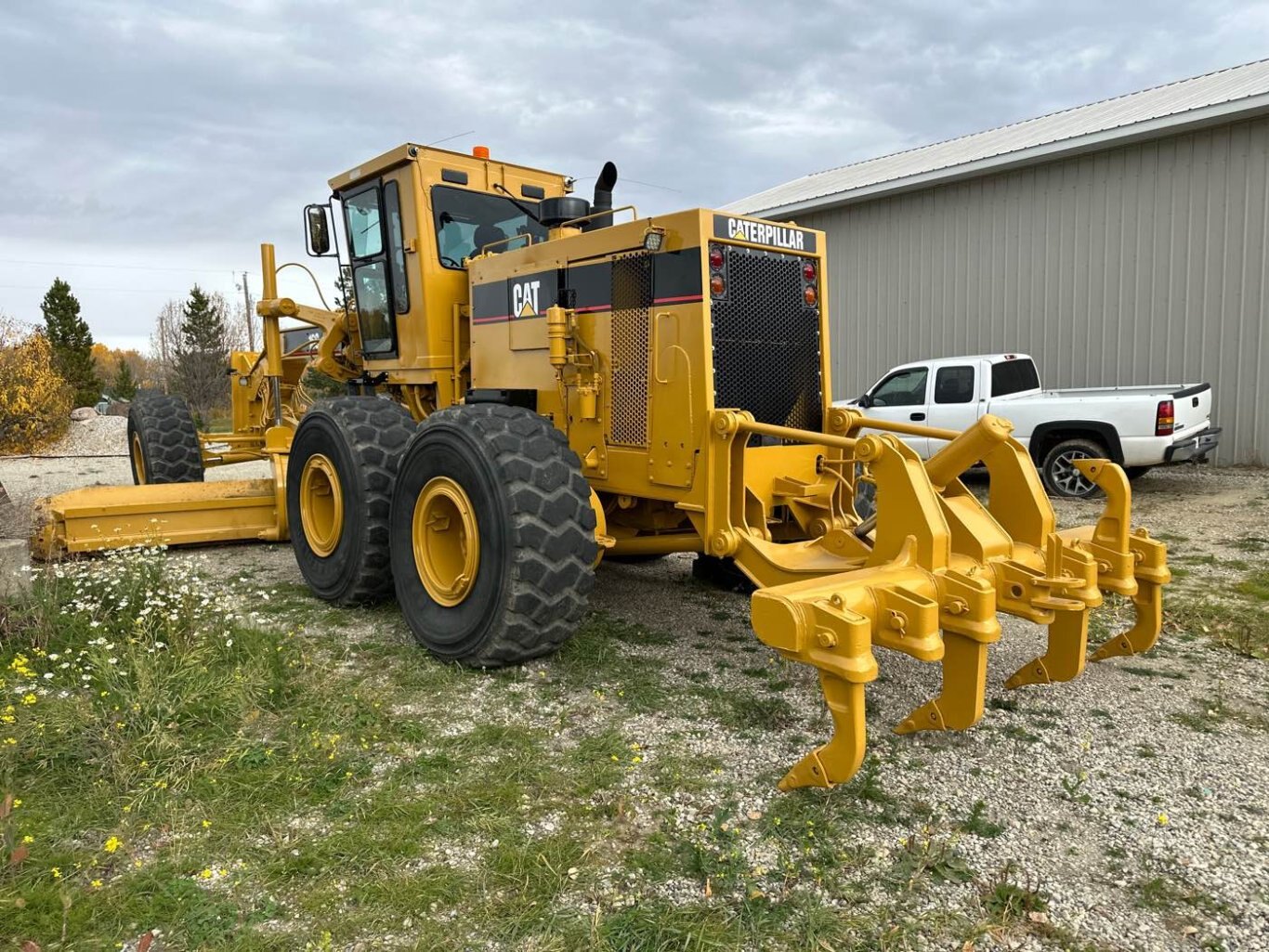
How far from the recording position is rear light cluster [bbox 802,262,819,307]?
4.78m

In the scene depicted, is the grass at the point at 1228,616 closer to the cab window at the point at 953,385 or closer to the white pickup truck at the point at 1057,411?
the white pickup truck at the point at 1057,411

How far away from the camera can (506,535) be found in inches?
163

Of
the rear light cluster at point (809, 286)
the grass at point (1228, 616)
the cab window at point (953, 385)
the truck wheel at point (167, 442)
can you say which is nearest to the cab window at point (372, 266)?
the rear light cluster at point (809, 286)

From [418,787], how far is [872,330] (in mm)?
13781

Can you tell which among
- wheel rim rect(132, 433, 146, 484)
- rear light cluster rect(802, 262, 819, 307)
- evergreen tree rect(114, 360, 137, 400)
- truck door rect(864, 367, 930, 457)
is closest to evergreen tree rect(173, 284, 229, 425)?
evergreen tree rect(114, 360, 137, 400)

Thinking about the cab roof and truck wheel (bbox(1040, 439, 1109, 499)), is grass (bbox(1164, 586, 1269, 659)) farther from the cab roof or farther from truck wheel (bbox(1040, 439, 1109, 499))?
the cab roof

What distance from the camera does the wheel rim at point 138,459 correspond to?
9.08 metres

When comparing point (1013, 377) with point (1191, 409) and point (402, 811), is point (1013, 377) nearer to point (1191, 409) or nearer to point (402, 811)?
point (1191, 409)

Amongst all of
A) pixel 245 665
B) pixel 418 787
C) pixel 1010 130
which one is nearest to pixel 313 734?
pixel 418 787

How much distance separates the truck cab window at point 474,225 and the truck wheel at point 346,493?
1.16 m

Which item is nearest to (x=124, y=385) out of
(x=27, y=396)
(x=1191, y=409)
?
(x=27, y=396)

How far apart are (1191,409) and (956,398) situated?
2578 millimetres

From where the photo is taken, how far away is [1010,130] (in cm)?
1691

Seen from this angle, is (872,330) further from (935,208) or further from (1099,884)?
(1099,884)
